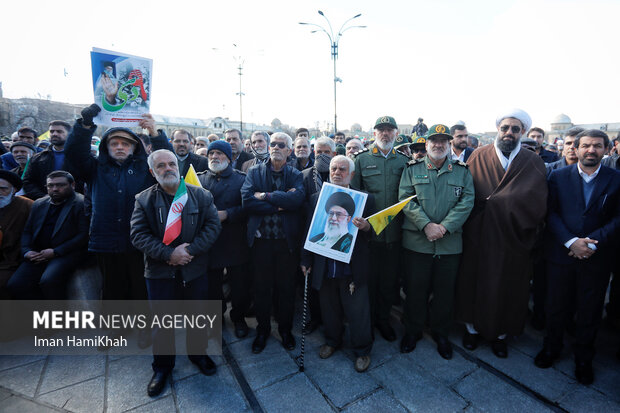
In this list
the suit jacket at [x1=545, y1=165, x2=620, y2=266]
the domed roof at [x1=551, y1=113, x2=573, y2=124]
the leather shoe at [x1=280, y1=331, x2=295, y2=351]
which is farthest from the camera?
the domed roof at [x1=551, y1=113, x2=573, y2=124]

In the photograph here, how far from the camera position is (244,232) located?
12.3 ft

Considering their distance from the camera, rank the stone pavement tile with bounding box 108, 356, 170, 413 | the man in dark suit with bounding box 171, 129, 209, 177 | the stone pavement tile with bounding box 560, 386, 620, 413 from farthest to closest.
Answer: the man in dark suit with bounding box 171, 129, 209, 177 < the stone pavement tile with bounding box 108, 356, 170, 413 < the stone pavement tile with bounding box 560, 386, 620, 413

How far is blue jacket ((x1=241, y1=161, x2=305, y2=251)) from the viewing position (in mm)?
3322

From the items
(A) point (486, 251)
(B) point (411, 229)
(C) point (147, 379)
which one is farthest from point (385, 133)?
(C) point (147, 379)

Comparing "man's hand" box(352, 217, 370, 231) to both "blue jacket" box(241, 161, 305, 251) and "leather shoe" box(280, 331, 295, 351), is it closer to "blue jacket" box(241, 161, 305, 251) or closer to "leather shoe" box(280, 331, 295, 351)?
"blue jacket" box(241, 161, 305, 251)

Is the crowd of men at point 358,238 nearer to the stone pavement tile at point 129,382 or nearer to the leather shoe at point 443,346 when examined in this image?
the leather shoe at point 443,346

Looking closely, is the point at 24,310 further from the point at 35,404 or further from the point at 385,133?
the point at 385,133

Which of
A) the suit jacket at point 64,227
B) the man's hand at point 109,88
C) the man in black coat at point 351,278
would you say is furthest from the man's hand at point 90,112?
the man in black coat at point 351,278

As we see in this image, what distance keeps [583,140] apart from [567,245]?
112 centimetres

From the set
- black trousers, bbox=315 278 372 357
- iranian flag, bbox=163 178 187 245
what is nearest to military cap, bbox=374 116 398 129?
black trousers, bbox=315 278 372 357

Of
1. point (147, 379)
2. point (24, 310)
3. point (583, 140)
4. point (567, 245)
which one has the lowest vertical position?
point (147, 379)

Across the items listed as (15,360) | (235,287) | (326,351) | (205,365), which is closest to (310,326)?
(326,351)

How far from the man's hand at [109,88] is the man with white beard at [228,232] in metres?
1.15

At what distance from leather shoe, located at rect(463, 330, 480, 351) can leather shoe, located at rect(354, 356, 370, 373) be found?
132 cm
